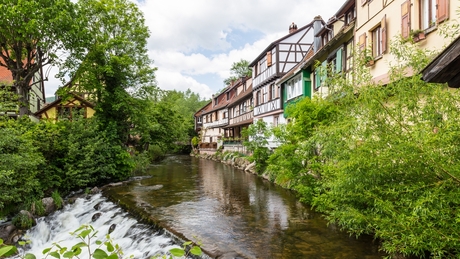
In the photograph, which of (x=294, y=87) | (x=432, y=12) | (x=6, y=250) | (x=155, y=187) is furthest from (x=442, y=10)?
(x=155, y=187)

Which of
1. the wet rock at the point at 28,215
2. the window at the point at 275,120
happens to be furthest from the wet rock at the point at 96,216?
the window at the point at 275,120

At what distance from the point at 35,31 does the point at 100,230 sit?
1059cm

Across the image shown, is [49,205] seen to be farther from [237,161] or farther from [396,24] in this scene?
[237,161]

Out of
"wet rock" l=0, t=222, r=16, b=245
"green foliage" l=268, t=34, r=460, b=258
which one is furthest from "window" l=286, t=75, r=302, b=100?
"wet rock" l=0, t=222, r=16, b=245

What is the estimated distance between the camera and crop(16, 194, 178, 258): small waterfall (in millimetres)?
8102

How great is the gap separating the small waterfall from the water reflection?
2.17 ft

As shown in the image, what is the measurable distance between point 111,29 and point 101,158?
28.4 feet

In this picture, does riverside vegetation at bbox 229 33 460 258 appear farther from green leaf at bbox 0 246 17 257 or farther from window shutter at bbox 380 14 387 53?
green leaf at bbox 0 246 17 257

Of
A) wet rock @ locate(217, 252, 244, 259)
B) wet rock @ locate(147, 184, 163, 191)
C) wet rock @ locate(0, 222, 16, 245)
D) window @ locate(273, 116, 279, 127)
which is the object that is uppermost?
window @ locate(273, 116, 279, 127)

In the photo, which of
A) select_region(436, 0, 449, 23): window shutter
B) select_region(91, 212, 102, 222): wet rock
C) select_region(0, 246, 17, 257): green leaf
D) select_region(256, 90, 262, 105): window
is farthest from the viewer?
select_region(256, 90, 262, 105): window

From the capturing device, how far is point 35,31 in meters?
14.6

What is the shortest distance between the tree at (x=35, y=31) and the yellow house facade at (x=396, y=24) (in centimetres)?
1357

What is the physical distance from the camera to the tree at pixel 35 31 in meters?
14.1

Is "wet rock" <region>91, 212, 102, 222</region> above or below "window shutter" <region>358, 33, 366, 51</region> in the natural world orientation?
below
